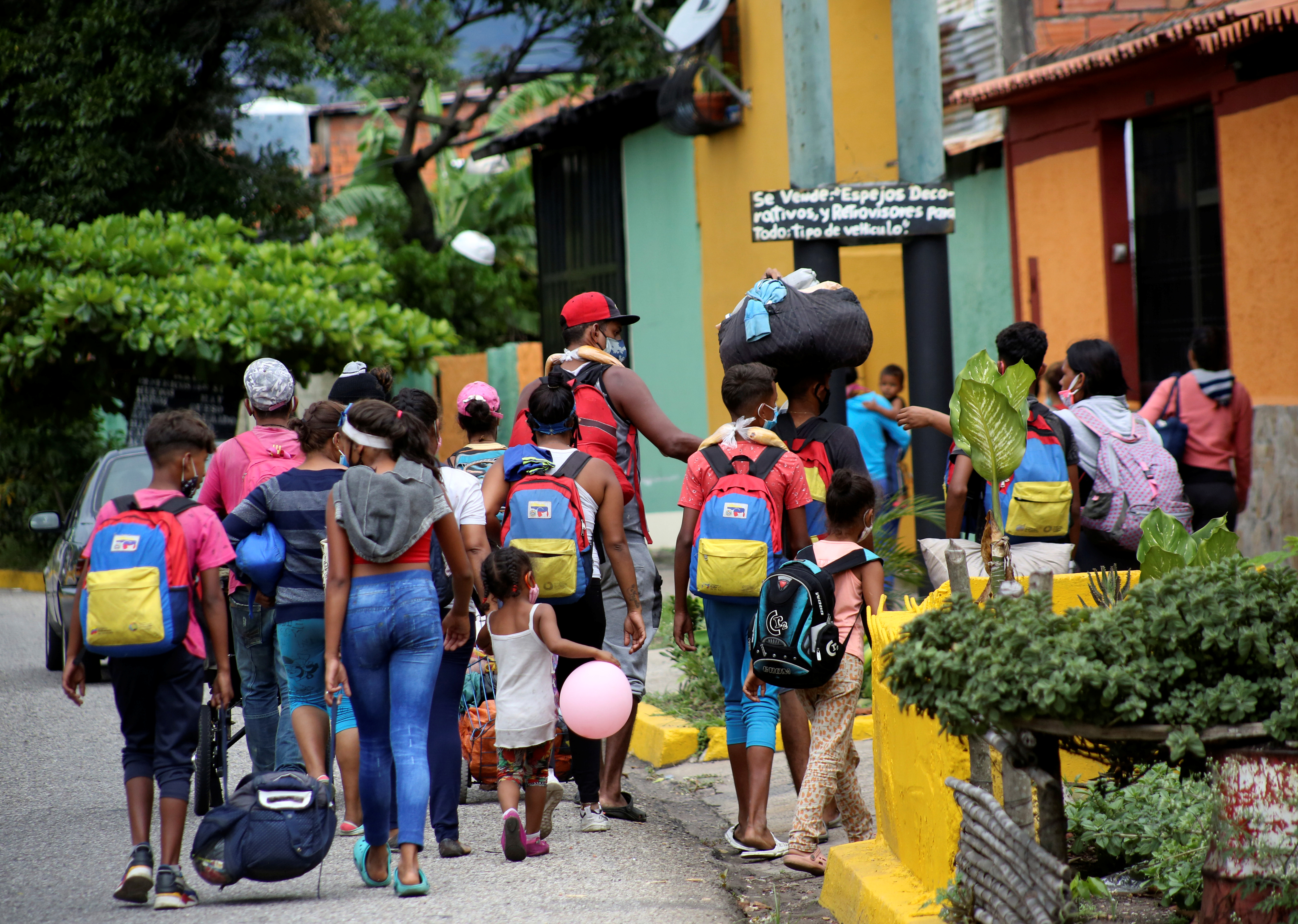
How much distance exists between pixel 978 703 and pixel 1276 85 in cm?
853

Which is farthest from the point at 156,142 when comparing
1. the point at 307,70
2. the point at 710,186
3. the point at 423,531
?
the point at 423,531

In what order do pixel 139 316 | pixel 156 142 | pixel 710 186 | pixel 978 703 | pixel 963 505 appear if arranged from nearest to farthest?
pixel 978 703, pixel 963 505, pixel 139 316, pixel 710 186, pixel 156 142

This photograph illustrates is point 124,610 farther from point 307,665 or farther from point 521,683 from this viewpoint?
point 521,683

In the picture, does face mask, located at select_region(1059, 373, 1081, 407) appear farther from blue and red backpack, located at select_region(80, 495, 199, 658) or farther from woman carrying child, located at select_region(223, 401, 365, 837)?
blue and red backpack, located at select_region(80, 495, 199, 658)

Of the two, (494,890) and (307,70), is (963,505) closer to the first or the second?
(494,890)

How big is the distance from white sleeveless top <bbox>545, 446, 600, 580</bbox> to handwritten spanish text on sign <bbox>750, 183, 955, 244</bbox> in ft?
7.09

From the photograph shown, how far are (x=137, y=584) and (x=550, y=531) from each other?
1.56 m

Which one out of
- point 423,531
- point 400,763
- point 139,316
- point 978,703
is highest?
A: point 139,316

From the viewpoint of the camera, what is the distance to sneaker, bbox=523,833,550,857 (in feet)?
18.2

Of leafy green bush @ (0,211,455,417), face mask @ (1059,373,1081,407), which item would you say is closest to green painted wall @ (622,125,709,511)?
leafy green bush @ (0,211,455,417)

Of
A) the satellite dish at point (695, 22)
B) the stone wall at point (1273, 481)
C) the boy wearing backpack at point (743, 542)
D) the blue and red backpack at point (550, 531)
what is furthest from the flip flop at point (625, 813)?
the satellite dish at point (695, 22)

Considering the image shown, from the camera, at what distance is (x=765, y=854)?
547 centimetres

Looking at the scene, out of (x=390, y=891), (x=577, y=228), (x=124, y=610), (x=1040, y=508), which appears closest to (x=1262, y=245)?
(x=1040, y=508)

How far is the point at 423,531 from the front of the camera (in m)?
5.05
